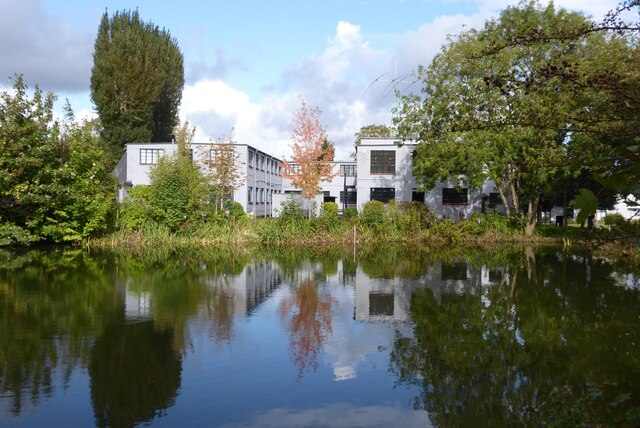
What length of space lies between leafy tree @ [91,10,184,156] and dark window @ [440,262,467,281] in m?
35.3

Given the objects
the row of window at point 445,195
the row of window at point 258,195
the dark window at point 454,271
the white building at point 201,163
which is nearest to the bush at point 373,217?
the dark window at point 454,271

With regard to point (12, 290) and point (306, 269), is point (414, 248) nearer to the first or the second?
point (306, 269)

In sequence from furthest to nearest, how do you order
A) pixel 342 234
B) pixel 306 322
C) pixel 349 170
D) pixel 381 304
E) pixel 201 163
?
pixel 349 170 → pixel 201 163 → pixel 342 234 → pixel 381 304 → pixel 306 322

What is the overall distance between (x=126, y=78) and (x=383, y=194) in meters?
24.8

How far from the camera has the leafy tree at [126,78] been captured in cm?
4700

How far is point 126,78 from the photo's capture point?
47.0 m

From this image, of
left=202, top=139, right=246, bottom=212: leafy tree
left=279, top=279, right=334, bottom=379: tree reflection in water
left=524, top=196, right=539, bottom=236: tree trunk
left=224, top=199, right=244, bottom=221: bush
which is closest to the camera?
left=279, top=279, right=334, bottom=379: tree reflection in water

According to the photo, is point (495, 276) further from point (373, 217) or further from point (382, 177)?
point (382, 177)

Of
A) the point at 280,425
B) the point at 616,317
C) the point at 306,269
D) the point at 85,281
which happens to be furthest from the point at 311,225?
the point at 280,425

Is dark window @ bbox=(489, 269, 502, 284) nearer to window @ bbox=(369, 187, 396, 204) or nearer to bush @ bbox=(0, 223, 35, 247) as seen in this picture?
bush @ bbox=(0, 223, 35, 247)

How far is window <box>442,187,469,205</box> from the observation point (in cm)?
3934

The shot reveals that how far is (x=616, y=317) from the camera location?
36.5 feet

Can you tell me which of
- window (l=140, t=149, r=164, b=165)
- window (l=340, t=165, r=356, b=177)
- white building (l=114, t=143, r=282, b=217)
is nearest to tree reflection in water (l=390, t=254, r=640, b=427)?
white building (l=114, t=143, r=282, b=217)

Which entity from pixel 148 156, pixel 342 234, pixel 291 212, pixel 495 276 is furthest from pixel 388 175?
pixel 495 276
